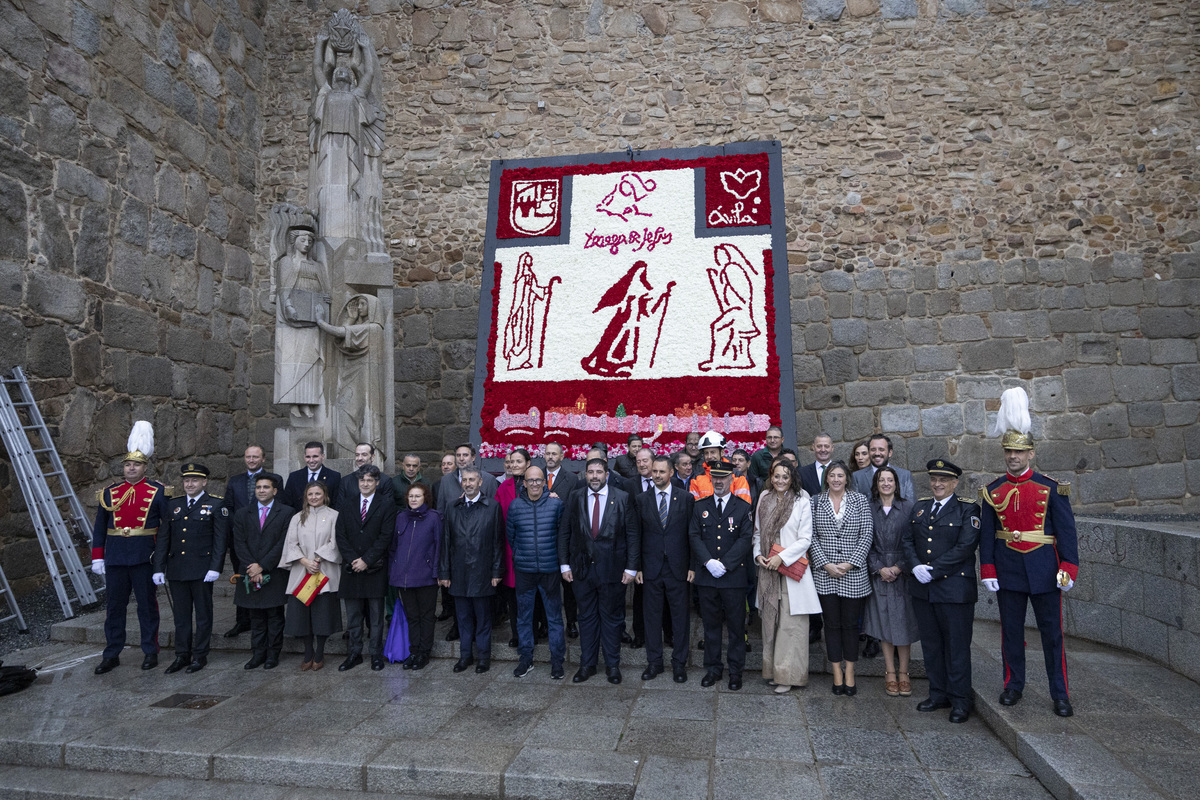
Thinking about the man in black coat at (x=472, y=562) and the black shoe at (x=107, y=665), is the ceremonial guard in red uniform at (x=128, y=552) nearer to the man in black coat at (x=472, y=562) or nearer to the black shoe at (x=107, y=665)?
the black shoe at (x=107, y=665)

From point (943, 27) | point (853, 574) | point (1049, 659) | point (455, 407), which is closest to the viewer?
point (1049, 659)

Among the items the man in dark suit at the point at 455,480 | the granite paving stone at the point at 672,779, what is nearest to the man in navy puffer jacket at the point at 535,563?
the man in dark suit at the point at 455,480

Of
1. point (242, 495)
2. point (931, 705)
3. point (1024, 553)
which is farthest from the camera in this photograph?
point (242, 495)

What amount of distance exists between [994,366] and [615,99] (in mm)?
5797

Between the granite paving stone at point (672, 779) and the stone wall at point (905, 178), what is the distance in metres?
6.17

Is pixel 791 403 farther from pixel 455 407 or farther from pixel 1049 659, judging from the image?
pixel 455 407

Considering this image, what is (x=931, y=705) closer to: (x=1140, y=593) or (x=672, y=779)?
(x=672, y=779)

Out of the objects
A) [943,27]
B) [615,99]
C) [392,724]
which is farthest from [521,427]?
[943,27]

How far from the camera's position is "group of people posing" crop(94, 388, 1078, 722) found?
4.03m

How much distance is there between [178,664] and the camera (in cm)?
476

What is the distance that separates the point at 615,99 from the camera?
9609 mm

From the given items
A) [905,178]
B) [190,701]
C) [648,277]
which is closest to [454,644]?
[190,701]

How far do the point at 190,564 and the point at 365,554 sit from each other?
117 centimetres

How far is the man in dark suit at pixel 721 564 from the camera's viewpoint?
4422 mm
